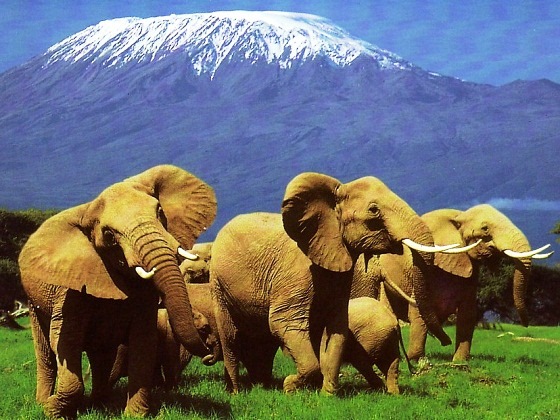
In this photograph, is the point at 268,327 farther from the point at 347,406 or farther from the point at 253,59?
the point at 253,59

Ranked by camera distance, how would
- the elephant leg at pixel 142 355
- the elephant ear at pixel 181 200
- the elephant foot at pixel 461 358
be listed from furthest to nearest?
the elephant foot at pixel 461 358 → the elephant ear at pixel 181 200 → the elephant leg at pixel 142 355

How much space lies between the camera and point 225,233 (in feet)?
34.8

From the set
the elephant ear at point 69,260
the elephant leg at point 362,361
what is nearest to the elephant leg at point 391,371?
the elephant leg at point 362,361

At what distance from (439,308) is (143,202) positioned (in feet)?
24.8

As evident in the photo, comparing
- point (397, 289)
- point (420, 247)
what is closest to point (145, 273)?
point (420, 247)

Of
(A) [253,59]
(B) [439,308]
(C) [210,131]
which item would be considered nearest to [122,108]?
(C) [210,131]

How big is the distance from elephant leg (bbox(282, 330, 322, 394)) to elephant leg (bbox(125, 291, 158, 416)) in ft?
5.02

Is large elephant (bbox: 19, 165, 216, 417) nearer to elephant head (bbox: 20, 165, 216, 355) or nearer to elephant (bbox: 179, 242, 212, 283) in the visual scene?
elephant head (bbox: 20, 165, 216, 355)

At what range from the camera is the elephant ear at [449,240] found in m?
13.8

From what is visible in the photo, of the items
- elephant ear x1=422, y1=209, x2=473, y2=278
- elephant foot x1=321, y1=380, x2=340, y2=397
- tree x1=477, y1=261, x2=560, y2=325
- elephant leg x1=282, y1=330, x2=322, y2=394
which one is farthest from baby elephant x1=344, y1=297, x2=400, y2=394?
tree x1=477, y1=261, x2=560, y2=325

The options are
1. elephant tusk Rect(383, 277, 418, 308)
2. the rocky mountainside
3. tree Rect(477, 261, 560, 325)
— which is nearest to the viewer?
elephant tusk Rect(383, 277, 418, 308)

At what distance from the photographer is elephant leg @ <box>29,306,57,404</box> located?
8.96m

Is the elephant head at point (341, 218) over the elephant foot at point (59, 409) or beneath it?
over

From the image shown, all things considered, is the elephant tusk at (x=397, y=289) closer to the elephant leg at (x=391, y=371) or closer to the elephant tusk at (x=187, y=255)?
the elephant leg at (x=391, y=371)
